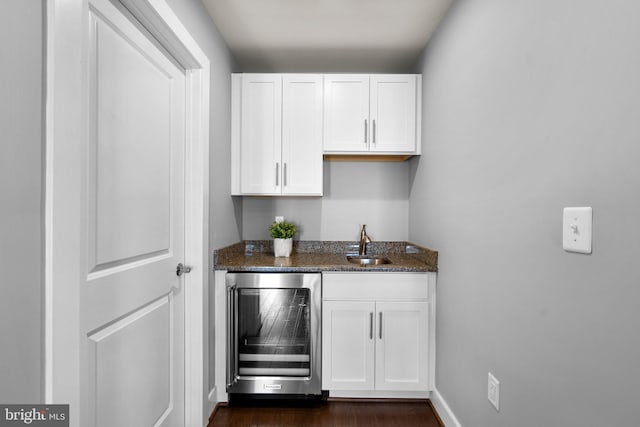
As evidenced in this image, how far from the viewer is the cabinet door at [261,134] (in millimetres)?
2428

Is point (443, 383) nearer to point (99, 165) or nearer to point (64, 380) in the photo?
point (64, 380)

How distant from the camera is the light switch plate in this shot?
88 cm

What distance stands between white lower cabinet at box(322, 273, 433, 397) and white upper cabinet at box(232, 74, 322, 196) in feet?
2.81

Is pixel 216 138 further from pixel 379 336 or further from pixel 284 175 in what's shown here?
pixel 379 336

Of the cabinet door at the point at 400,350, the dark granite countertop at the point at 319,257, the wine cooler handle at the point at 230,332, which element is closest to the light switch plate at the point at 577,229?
the dark granite countertop at the point at 319,257

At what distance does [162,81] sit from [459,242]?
5.62ft

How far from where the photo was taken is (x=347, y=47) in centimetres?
234

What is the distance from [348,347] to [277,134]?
5.23 feet

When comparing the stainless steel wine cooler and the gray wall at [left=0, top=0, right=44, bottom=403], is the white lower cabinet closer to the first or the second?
the stainless steel wine cooler

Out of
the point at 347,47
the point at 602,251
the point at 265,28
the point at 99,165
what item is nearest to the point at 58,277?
the point at 99,165

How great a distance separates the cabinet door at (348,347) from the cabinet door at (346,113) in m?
1.17

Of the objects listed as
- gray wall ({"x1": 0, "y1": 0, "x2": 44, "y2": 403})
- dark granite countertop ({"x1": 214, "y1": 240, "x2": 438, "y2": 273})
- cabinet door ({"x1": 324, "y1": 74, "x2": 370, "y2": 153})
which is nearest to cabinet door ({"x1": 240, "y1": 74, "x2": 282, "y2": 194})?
cabinet door ({"x1": 324, "y1": 74, "x2": 370, "y2": 153})

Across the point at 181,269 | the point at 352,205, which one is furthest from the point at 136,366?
the point at 352,205

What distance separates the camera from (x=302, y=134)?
2.44 m
